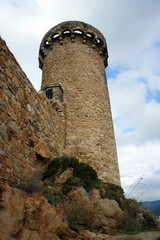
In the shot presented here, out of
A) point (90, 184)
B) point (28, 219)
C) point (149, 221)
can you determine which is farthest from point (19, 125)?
point (149, 221)

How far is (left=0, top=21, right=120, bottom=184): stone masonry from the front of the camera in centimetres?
443

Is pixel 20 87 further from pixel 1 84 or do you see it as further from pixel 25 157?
pixel 25 157

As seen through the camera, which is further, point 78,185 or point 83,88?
point 83,88

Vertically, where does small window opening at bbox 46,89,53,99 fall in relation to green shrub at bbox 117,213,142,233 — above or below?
above

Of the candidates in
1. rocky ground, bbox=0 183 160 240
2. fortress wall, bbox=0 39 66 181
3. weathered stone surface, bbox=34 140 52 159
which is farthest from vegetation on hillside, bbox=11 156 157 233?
fortress wall, bbox=0 39 66 181

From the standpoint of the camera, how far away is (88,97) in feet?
30.9

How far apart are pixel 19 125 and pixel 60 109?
3974 millimetres

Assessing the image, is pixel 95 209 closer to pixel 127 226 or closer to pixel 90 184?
pixel 90 184

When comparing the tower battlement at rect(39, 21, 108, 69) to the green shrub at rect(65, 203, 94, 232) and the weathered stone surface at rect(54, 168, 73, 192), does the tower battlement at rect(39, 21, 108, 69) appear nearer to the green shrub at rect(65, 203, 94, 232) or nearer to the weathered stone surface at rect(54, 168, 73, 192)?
the weathered stone surface at rect(54, 168, 73, 192)

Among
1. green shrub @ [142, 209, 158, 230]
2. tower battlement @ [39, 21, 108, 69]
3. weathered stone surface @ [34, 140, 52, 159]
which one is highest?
tower battlement @ [39, 21, 108, 69]

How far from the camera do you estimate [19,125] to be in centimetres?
472

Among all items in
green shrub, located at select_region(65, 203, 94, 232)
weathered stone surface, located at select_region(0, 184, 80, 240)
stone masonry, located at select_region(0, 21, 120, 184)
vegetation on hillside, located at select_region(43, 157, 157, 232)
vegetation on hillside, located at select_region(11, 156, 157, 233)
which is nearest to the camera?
weathered stone surface, located at select_region(0, 184, 80, 240)

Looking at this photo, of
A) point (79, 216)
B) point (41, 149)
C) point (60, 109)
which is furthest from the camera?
point (60, 109)

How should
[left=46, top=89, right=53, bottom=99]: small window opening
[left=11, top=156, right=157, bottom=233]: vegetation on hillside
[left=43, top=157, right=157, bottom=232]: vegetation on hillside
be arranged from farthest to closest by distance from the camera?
[left=46, top=89, right=53, bottom=99]: small window opening, [left=43, top=157, right=157, bottom=232]: vegetation on hillside, [left=11, top=156, right=157, bottom=233]: vegetation on hillside
